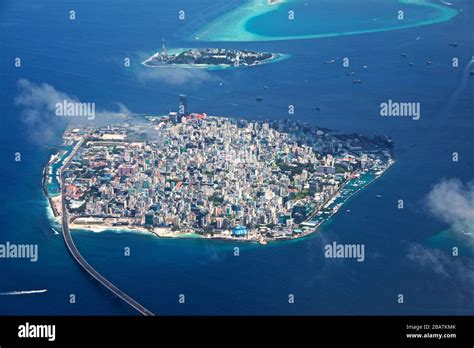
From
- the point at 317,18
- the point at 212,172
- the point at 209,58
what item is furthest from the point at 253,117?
the point at 317,18

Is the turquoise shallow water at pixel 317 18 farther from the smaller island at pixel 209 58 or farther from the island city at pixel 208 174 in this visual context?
the island city at pixel 208 174

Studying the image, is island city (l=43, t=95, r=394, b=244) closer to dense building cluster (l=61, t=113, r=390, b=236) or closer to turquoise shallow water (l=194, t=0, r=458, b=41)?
dense building cluster (l=61, t=113, r=390, b=236)

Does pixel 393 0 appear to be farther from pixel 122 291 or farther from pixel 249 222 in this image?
pixel 122 291

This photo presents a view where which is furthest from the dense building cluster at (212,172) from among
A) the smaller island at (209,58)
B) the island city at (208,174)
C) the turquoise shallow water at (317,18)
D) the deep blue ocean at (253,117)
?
Result: the turquoise shallow water at (317,18)

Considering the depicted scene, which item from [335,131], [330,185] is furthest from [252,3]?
[330,185]

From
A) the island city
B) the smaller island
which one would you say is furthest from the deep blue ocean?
the smaller island

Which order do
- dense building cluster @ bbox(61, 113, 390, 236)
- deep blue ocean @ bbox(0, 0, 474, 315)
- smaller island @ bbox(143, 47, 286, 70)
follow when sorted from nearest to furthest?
deep blue ocean @ bbox(0, 0, 474, 315) → dense building cluster @ bbox(61, 113, 390, 236) → smaller island @ bbox(143, 47, 286, 70)

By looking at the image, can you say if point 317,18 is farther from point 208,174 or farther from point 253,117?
point 208,174
